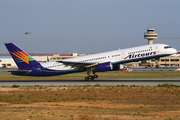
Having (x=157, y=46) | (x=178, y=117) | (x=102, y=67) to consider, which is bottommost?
(x=178, y=117)

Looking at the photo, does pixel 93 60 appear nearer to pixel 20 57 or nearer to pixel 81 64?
pixel 81 64

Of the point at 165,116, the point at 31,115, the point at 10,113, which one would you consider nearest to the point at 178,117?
the point at 165,116

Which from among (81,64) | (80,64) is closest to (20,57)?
(80,64)

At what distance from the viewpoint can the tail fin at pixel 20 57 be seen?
47156mm

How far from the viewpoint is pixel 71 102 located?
26.0m

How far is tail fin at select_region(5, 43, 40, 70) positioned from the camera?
47.2 m

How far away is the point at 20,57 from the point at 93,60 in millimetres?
12975

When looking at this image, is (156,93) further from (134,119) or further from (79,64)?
(79,64)

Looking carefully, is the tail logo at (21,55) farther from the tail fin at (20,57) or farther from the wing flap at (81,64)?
the wing flap at (81,64)

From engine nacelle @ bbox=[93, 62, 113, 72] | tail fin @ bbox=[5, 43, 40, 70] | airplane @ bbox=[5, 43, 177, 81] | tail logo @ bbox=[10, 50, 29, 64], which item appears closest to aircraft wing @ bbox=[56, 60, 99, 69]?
airplane @ bbox=[5, 43, 177, 81]

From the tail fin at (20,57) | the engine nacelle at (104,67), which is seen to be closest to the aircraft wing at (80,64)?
the engine nacelle at (104,67)

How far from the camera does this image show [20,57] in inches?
1889

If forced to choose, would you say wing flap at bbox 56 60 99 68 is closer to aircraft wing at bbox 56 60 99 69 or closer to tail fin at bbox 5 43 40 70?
aircraft wing at bbox 56 60 99 69

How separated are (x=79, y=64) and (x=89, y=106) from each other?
2290 cm
